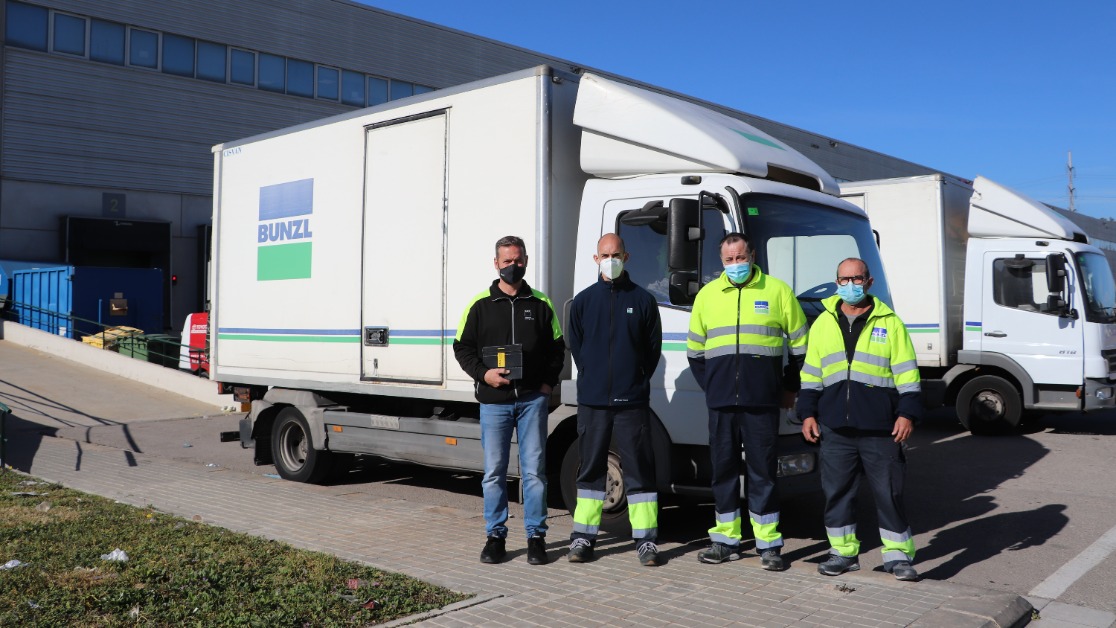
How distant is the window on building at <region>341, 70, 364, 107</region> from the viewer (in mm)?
32656

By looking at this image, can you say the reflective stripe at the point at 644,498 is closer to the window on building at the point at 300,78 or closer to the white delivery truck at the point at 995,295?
the white delivery truck at the point at 995,295

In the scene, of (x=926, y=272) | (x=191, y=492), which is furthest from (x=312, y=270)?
(x=926, y=272)

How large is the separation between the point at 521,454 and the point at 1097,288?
9.32 m

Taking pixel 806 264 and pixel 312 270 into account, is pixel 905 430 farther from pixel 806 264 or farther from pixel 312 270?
pixel 312 270

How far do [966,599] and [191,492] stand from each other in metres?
6.61

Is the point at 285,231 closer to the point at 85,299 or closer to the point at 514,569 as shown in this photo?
the point at 514,569

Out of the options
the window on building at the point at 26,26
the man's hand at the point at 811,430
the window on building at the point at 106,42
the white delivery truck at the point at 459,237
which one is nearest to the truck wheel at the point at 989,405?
the white delivery truck at the point at 459,237

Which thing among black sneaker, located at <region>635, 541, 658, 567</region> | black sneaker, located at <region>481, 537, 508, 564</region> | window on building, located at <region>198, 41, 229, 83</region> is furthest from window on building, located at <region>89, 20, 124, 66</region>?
black sneaker, located at <region>635, 541, 658, 567</region>

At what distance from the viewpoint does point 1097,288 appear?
12109mm

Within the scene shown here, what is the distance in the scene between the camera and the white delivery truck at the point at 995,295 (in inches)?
466

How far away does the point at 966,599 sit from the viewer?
5.01 metres

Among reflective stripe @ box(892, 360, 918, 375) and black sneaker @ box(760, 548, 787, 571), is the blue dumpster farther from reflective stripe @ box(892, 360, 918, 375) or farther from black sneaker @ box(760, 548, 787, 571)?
reflective stripe @ box(892, 360, 918, 375)

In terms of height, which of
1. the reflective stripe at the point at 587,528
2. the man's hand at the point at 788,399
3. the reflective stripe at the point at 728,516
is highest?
the man's hand at the point at 788,399

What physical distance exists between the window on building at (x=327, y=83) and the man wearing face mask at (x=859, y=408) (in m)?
29.1
